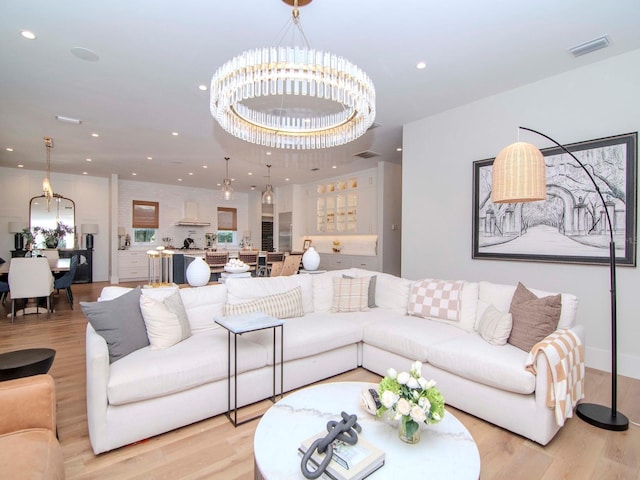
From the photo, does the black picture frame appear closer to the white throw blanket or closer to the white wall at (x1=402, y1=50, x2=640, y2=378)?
the white wall at (x1=402, y1=50, x2=640, y2=378)

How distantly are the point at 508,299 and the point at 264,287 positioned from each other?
2.28 m

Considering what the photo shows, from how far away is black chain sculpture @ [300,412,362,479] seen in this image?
3.78 ft

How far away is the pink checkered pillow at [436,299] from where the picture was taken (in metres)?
3.10

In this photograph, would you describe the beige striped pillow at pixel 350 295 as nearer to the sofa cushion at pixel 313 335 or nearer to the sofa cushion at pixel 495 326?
the sofa cushion at pixel 313 335

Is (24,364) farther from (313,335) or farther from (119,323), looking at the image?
(313,335)

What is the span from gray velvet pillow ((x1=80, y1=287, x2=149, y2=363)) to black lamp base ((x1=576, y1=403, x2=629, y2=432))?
3.27m

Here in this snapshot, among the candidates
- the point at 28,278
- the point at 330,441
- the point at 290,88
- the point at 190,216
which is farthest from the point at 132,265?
the point at 330,441

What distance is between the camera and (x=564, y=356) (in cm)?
208

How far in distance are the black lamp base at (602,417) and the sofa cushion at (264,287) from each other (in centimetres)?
243

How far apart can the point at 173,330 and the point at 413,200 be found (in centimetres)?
375

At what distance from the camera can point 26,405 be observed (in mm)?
1434

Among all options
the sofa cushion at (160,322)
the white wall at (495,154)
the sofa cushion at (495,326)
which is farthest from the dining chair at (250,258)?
the sofa cushion at (495,326)

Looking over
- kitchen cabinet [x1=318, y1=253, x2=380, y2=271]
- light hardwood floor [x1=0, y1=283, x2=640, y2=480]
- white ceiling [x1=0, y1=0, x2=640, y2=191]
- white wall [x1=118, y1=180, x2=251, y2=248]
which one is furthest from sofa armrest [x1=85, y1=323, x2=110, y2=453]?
white wall [x1=118, y1=180, x2=251, y2=248]

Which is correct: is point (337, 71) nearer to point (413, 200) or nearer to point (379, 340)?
point (379, 340)
